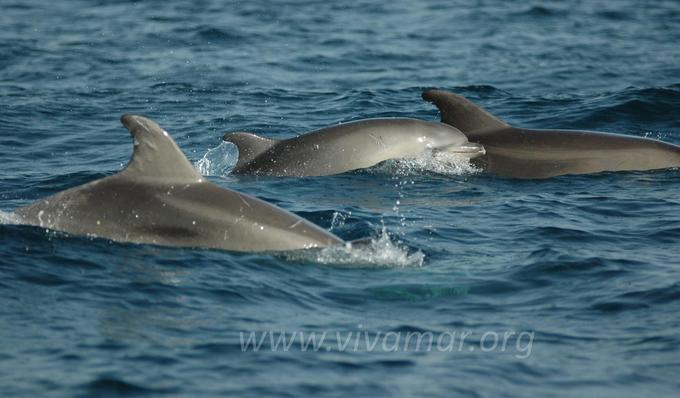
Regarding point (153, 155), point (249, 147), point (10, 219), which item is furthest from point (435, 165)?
point (10, 219)

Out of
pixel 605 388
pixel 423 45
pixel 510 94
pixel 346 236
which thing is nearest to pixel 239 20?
pixel 423 45

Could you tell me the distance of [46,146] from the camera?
65.4 ft

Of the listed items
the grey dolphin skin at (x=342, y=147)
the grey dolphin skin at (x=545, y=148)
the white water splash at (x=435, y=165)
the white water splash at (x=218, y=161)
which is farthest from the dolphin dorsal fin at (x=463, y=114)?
the white water splash at (x=218, y=161)

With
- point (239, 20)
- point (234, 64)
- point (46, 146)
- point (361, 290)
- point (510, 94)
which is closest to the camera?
point (361, 290)

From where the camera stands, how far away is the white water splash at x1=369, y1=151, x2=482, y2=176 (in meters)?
17.0

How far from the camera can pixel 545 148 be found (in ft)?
56.9

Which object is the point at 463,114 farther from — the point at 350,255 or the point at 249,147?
the point at 350,255

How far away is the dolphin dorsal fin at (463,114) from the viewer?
17.6 meters

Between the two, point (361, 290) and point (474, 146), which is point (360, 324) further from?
point (474, 146)

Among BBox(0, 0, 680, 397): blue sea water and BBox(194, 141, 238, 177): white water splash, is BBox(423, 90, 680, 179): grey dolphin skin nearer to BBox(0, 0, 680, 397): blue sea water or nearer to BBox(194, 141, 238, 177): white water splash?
BBox(0, 0, 680, 397): blue sea water

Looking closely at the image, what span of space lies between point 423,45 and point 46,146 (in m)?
13.3

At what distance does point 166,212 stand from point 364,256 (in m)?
2.15

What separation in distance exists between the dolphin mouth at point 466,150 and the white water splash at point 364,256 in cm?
480

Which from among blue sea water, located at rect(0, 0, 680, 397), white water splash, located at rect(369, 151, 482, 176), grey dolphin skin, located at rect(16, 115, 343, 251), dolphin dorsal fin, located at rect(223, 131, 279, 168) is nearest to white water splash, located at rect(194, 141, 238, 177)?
blue sea water, located at rect(0, 0, 680, 397)
